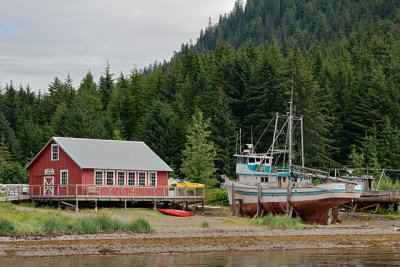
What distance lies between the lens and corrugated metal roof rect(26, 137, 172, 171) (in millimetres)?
47469

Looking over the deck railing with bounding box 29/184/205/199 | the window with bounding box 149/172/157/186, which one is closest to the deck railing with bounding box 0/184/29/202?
the deck railing with bounding box 29/184/205/199

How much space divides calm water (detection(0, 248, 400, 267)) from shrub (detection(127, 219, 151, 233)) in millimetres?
5611

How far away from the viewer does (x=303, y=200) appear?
43531 mm

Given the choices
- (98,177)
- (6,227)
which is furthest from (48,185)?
(6,227)

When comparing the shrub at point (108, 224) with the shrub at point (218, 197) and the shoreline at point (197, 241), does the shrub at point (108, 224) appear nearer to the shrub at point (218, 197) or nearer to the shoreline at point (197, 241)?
the shoreline at point (197, 241)

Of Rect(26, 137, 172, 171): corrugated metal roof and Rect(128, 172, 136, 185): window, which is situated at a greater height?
Rect(26, 137, 172, 171): corrugated metal roof

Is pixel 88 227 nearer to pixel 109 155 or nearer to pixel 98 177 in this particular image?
pixel 98 177

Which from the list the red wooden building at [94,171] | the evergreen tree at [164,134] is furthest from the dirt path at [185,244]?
the evergreen tree at [164,134]

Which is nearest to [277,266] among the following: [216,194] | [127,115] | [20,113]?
[216,194]

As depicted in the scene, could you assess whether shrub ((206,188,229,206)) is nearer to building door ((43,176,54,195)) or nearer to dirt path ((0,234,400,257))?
building door ((43,176,54,195))

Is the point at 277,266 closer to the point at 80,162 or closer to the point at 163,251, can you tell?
the point at 163,251

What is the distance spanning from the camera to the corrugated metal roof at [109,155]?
1869 inches

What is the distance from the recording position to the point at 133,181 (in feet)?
162

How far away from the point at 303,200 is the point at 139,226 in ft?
47.0
